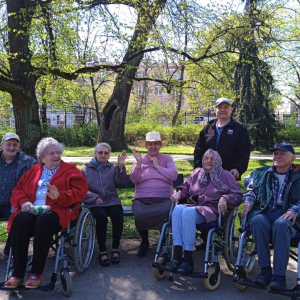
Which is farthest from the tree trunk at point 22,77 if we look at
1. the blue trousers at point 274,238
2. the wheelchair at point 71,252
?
the blue trousers at point 274,238

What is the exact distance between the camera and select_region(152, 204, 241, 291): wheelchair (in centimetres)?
404

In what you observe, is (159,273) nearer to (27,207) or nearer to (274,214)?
(274,214)

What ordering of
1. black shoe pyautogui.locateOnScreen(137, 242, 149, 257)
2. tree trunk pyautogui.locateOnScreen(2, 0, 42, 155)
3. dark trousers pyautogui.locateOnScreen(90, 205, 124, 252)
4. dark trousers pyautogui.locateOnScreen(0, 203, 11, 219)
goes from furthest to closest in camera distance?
1. tree trunk pyautogui.locateOnScreen(2, 0, 42, 155)
2. black shoe pyautogui.locateOnScreen(137, 242, 149, 257)
3. dark trousers pyautogui.locateOnScreen(0, 203, 11, 219)
4. dark trousers pyautogui.locateOnScreen(90, 205, 124, 252)

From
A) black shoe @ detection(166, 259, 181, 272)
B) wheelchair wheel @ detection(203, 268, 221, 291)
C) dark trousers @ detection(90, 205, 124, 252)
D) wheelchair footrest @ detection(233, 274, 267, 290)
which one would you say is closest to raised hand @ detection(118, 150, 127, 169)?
dark trousers @ detection(90, 205, 124, 252)

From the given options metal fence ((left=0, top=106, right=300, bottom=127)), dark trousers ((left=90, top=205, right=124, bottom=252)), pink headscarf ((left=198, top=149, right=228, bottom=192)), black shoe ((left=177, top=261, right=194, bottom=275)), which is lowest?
black shoe ((left=177, top=261, right=194, bottom=275))

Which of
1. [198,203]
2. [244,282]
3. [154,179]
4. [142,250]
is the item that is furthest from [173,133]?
[244,282]

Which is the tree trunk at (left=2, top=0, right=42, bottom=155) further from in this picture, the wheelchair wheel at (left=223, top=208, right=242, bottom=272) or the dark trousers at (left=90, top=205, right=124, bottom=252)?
the wheelchair wheel at (left=223, top=208, right=242, bottom=272)

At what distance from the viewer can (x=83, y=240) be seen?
4.58 meters

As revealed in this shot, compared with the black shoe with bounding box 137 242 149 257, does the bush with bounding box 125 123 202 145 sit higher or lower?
higher

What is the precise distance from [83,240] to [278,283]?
2.04 m

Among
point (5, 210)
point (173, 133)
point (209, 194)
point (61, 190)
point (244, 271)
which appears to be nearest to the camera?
point (244, 271)

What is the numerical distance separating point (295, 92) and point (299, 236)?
3187 cm

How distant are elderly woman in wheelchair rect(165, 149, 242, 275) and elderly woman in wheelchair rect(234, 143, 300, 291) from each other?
0.24m

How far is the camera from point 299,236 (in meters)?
3.88
